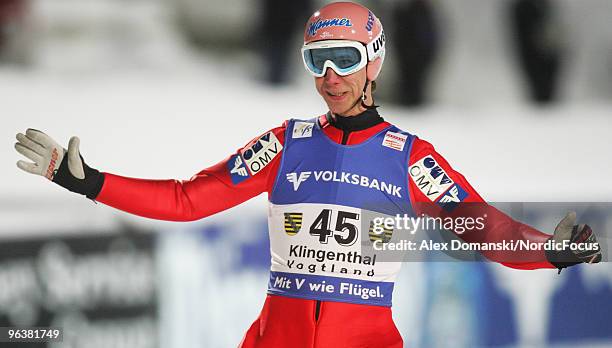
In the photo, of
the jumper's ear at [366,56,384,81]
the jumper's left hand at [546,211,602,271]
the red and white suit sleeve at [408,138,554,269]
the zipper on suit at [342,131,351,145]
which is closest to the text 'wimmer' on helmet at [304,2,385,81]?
the jumper's ear at [366,56,384,81]

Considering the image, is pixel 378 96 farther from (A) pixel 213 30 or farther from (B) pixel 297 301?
→ (B) pixel 297 301

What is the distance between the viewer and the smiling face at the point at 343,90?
11.3 ft

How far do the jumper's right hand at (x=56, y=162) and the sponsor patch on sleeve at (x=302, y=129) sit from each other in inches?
27.8

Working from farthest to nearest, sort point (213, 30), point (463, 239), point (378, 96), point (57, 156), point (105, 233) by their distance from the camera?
1. point (378, 96)
2. point (213, 30)
3. point (105, 233)
4. point (463, 239)
5. point (57, 156)

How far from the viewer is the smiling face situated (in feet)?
11.3

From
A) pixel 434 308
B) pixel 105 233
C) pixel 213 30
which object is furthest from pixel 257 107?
pixel 434 308

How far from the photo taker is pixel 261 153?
351 centimetres

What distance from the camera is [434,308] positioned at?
18.0 ft

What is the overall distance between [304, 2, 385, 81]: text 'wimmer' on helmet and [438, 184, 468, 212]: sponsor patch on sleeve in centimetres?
49

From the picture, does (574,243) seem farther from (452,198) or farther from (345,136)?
(345,136)

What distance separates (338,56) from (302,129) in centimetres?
29

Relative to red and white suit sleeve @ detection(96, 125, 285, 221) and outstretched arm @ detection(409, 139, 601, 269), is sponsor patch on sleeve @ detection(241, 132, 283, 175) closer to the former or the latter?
red and white suit sleeve @ detection(96, 125, 285, 221)

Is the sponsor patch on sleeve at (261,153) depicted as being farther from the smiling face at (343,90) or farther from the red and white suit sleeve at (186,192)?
the smiling face at (343,90)

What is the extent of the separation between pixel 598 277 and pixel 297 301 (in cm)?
313
